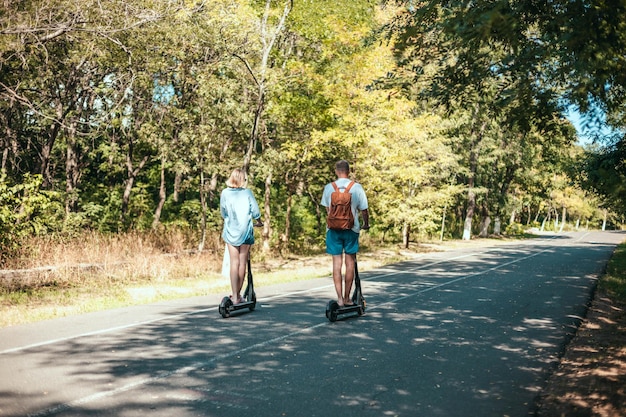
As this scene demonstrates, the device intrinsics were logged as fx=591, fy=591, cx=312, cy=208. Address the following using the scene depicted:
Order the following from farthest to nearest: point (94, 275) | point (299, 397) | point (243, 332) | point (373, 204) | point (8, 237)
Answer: point (373, 204), point (94, 275), point (8, 237), point (243, 332), point (299, 397)

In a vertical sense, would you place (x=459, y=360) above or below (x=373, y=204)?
below

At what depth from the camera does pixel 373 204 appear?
25.2 m

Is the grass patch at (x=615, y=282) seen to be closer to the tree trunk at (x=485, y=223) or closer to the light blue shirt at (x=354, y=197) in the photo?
the light blue shirt at (x=354, y=197)

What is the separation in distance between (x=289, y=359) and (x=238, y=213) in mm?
3145

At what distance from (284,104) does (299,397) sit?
18.0 m

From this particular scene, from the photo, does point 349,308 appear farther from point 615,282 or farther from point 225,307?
point 615,282

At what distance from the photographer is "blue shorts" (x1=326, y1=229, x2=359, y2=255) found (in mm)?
8703

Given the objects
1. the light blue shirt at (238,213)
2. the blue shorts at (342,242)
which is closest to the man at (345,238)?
the blue shorts at (342,242)

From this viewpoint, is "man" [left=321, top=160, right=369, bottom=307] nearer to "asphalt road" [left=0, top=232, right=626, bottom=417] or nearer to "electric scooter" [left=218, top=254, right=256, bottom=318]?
"asphalt road" [left=0, top=232, right=626, bottom=417]

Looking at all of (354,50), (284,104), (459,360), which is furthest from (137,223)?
(459,360)

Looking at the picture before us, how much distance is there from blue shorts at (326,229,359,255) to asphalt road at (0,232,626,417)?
1.05 m

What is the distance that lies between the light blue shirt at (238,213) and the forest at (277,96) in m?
2.67

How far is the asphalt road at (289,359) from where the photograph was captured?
15.9ft

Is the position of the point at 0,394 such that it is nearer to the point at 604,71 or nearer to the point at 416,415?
the point at 416,415
